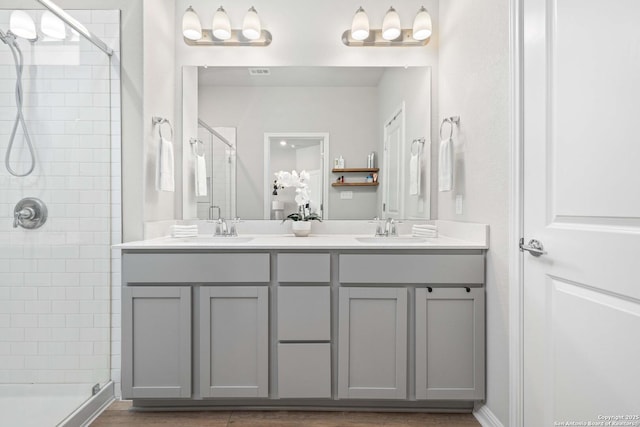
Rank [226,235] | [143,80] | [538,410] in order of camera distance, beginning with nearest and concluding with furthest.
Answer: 1. [538,410]
2. [143,80]
3. [226,235]

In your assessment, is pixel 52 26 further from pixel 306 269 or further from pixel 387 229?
pixel 387 229

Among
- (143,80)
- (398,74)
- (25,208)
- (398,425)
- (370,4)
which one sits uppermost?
(370,4)

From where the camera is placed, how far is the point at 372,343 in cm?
187

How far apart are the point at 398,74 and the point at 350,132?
532 mm

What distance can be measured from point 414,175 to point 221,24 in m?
1.67

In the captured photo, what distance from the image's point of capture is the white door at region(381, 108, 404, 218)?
2498 mm

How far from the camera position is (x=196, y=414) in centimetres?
193

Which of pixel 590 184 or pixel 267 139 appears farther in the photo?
pixel 267 139

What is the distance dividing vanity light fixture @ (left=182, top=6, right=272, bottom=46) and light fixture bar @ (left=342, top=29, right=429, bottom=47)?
556 mm

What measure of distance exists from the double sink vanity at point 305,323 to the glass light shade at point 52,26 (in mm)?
1203

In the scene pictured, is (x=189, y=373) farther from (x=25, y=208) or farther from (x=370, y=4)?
(x=370, y=4)

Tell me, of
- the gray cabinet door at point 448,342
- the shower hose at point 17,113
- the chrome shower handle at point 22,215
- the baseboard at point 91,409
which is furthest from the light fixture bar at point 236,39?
the baseboard at point 91,409

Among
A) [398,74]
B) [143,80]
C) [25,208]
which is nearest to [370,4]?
[398,74]

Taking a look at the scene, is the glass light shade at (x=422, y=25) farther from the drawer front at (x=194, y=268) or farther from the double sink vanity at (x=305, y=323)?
the drawer front at (x=194, y=268)
